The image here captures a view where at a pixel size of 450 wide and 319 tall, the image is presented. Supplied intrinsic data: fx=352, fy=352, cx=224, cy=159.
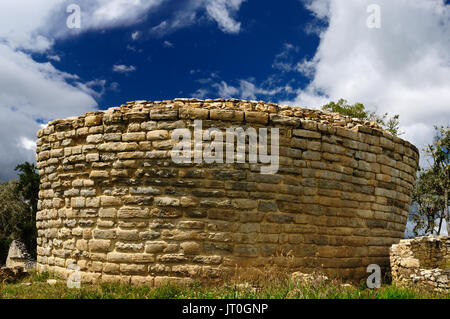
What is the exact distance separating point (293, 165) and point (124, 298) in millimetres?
3688

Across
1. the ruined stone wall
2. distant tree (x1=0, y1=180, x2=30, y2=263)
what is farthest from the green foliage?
the ruined stone wall

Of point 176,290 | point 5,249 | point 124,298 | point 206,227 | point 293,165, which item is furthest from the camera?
point 5,249

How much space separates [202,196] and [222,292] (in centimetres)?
163

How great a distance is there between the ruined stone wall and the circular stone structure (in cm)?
48

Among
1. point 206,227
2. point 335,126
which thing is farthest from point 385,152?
point 206,227

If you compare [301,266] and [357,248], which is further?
[357,248]

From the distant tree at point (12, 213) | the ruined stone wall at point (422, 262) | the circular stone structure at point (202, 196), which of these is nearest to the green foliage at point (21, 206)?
the distant tree at point (12, 213)

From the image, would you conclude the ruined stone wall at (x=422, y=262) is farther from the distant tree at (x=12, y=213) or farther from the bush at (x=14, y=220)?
the distant tree at (x=12, y=213)

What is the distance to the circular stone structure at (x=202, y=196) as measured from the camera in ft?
20.1

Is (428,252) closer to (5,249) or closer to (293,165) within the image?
(293,165)

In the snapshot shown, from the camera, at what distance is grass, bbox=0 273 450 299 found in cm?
502

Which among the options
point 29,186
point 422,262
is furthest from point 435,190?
point 29,186

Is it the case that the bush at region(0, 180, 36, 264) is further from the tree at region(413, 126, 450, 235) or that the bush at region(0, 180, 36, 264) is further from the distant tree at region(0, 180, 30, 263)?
the tree at region(413, 126, 450, 235)

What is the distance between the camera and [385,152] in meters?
7.96
